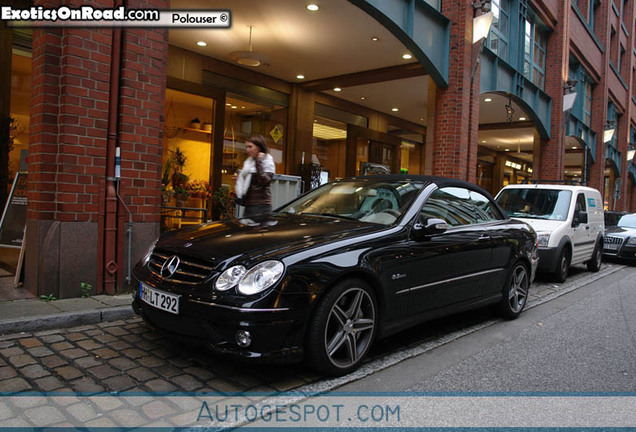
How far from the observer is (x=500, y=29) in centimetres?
1428

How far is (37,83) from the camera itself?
193 inches

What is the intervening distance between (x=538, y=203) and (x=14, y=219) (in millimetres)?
8722

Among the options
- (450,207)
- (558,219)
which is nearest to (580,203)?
(558,219)

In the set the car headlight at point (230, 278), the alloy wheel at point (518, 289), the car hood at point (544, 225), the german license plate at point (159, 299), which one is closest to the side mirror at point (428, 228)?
the car headlight at point (230, 278)

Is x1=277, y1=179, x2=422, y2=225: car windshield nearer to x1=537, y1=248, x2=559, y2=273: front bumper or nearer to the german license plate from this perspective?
the german license plate

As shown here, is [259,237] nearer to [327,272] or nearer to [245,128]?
[327,272]

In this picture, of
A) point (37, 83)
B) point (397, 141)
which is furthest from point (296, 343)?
point (397, 141)

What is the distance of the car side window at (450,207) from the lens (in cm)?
441

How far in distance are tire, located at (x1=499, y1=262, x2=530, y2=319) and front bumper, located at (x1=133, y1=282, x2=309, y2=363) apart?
318cm

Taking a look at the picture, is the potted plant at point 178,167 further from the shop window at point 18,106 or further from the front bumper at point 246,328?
the front bumper at point 246,328

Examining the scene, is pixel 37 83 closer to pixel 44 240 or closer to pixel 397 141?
pixel 44 240

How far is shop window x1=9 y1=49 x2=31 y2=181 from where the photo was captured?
7680 millimetres

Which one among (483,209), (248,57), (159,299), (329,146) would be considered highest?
(248,57)

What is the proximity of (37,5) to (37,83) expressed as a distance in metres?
0.83
